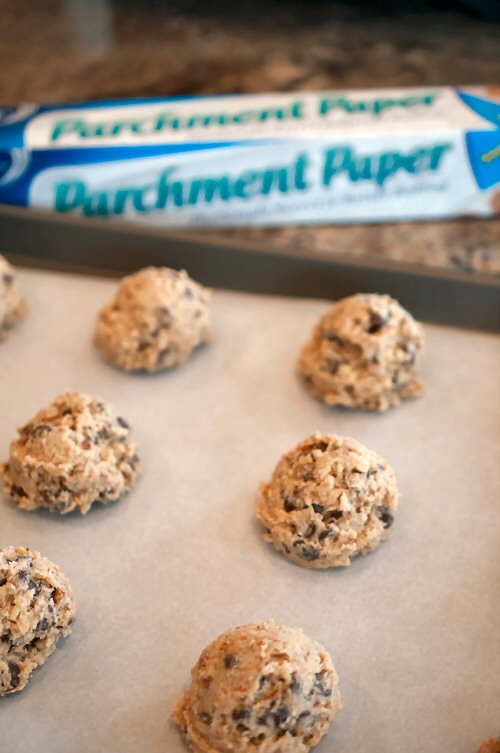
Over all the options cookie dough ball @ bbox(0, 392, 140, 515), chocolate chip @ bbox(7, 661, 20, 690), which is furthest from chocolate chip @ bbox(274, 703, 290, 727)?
cookie dough ball @ bbox(0, 392, 140, 515)

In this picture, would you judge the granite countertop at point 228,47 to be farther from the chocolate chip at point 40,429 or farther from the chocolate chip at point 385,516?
the chocolate chip at point 385,516

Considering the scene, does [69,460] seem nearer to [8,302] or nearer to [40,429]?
[40,429]

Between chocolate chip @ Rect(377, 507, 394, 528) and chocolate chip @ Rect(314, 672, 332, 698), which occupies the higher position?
chocolate chip @ Rect(377, 507, 394, 528)

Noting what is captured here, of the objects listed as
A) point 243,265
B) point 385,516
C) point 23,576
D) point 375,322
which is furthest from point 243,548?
point 243,265

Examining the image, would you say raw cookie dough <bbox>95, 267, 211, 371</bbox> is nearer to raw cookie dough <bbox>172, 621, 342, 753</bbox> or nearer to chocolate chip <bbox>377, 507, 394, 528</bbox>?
chocolate chip <bbox>377, 507, 394, 528</bbox>

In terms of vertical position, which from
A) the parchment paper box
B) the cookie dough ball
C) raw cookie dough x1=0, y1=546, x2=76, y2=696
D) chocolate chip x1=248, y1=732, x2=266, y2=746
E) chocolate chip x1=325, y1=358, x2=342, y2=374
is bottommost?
chocolate chip x1=248, y1=732, x2=266, y2=746

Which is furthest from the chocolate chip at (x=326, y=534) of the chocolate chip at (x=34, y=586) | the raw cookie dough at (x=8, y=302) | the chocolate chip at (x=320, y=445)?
the raw cookie dough at (x=8, y=302)
